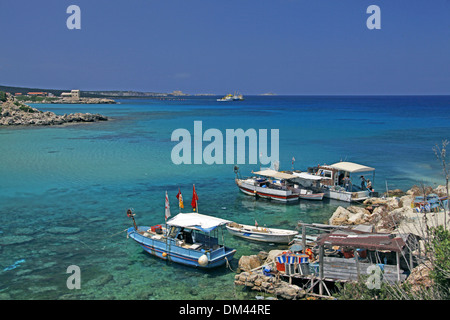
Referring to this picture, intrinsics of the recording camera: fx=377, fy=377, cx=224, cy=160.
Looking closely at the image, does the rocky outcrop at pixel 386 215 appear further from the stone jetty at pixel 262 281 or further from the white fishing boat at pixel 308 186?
the stone jetty at pixel 262 281

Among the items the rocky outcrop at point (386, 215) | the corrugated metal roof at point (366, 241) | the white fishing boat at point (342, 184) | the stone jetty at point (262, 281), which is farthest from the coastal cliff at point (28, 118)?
the corrugated metal roof at point (366, 241)

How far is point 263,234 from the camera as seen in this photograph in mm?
20156

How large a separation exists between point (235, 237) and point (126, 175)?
59.7 ft

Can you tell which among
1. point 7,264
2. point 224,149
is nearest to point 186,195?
point 7,264

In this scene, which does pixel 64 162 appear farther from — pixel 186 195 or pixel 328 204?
pixel 328 204

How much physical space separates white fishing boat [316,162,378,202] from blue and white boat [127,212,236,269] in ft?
45.0

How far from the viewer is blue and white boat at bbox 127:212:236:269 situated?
17263mm

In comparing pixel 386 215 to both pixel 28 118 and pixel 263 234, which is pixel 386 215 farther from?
pixel 28 118

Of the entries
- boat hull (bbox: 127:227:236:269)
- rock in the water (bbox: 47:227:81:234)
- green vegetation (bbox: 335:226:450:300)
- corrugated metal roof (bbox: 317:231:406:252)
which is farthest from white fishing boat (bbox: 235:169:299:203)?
green vegetation (bbox: 335:226:450:300)

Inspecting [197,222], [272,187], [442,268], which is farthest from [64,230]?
[442,268]

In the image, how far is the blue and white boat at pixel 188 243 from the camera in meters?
17.3

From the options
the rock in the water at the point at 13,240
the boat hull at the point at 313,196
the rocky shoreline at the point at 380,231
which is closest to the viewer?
the rocky shoreline at the point at 380,231

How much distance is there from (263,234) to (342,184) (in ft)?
42.0

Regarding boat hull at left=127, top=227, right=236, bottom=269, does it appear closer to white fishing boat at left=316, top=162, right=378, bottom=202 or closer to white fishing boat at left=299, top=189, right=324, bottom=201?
white fishing boat at left=299, top=189, right=324, bottom=201
